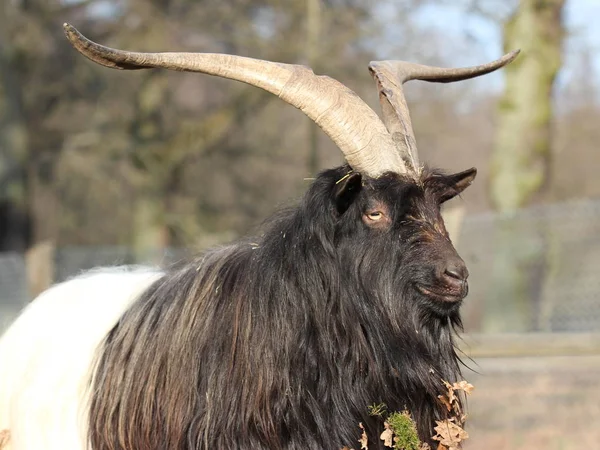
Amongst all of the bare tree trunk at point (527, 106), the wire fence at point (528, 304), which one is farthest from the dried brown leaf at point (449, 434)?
the bare tree trunk at point (527, 106)

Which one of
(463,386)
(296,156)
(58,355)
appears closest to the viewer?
(463,386)

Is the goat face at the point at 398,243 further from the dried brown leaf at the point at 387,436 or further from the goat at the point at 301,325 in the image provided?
the dried brown leaf at the point at 387,436

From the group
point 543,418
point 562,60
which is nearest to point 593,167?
point 562,60

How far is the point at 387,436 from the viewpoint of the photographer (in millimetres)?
4156

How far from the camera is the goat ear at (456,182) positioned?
4.52 meters

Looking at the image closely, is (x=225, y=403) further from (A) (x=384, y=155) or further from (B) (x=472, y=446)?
(B) (x=472, y=446)

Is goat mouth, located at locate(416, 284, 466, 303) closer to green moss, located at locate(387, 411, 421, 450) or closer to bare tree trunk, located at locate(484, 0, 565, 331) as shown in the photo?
green moss, located at locate(387, 411, 421, 450)

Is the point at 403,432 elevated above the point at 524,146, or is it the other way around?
the point at 524,146

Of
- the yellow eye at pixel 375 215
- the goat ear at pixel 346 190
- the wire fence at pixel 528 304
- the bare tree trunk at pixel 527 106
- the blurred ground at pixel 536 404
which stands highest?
the bare tree trunk at pixel 527 106

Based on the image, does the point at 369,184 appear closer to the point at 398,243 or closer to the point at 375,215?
the point at 375,215

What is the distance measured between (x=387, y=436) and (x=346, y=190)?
1.11 metres

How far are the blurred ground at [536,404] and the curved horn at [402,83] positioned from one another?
3.54m

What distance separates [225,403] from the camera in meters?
4.19

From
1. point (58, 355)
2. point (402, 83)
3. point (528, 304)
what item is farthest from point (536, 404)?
point (58, 355)
